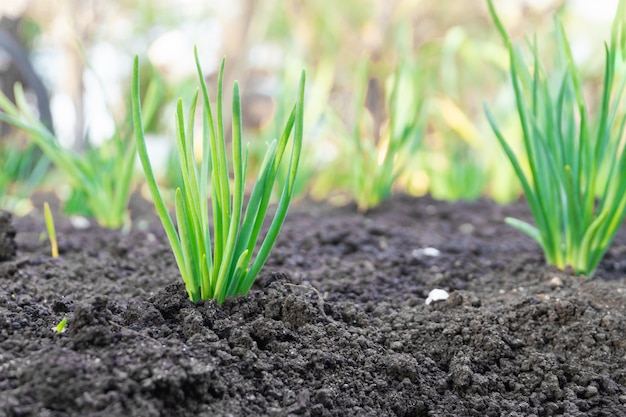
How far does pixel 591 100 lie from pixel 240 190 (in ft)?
19.7

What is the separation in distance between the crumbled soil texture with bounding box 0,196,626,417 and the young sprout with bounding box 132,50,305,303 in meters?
0.05

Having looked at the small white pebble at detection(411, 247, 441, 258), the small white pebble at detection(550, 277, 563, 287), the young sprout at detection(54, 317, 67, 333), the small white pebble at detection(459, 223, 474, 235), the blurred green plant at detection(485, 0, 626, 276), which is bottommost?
the small white pebble at detection(459, 223, 474, 235)

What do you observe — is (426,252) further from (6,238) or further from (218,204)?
(6,238)

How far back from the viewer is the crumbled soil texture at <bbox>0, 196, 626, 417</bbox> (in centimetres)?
75

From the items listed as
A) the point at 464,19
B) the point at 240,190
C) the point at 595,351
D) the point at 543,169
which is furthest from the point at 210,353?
the point at 464,19

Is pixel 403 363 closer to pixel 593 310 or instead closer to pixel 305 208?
pixel 593 310

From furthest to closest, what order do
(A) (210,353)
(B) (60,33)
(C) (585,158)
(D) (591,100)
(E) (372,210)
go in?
(D) (591,100)
(B) (60,33)
(E) (372,210)
(C) (585,158)
(A) (210,353)

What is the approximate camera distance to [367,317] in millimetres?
1101

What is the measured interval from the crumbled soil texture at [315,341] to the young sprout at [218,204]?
50 millimetres

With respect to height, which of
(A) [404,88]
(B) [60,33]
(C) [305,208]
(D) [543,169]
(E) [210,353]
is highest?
(B) [60,33]

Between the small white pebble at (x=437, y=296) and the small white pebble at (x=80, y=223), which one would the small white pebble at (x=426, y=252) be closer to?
the small white pebble at (x=437, y=296)

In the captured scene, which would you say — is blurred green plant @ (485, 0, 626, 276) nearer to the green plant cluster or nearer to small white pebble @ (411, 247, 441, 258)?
the green plant cluster

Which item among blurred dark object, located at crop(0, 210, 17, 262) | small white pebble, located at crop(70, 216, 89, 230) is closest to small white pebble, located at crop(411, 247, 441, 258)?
blurred dark object, located at crop(0, 210, 17, 262)

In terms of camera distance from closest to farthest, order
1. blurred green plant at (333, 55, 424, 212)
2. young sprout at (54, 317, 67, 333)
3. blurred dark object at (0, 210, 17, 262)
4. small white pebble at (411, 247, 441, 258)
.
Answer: young sprout at (54, 317, 67, 333), blurred dark object at (0, 210, 17, 262), small white pebble at (411, 247, 441, 258), blurred green plant at (333, 55, 424, 212)
